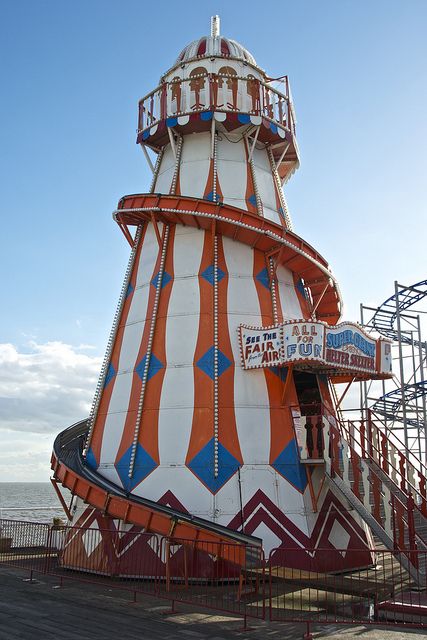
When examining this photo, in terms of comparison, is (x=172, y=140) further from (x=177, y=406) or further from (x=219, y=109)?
(x=177, y=406)

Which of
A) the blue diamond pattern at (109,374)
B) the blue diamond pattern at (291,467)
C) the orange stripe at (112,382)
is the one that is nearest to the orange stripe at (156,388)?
the orange stripe at (112,382)

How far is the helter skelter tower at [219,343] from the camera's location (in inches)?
554

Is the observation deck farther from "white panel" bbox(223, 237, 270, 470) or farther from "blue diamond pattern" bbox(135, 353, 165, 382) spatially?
"blue diamond pattern" bbox(135, 353, 165, 382)

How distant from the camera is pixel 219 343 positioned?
15344 mm

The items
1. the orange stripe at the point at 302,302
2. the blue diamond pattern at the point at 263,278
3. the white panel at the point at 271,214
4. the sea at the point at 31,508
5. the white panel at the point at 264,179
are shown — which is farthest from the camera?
the sea at the point at 31,508

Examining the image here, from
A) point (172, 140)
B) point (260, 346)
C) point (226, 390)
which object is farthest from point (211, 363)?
point (172, 140)

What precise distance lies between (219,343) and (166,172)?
650cm

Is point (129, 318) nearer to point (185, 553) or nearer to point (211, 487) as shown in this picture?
point (211, 487)

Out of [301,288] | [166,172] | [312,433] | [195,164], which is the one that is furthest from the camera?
[166,172]

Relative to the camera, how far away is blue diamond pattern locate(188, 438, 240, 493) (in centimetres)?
1394

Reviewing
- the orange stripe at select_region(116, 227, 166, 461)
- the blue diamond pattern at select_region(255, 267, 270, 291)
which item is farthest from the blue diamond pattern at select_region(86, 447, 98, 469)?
the blue diamond pattern at select_region(255, 267, 270, 291)

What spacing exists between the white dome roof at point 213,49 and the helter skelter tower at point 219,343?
0.37 feet

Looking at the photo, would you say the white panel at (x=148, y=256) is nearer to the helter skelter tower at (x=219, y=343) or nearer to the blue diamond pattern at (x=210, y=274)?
the helter skelter tower at (x=219, y=343)

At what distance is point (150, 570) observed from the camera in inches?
527
